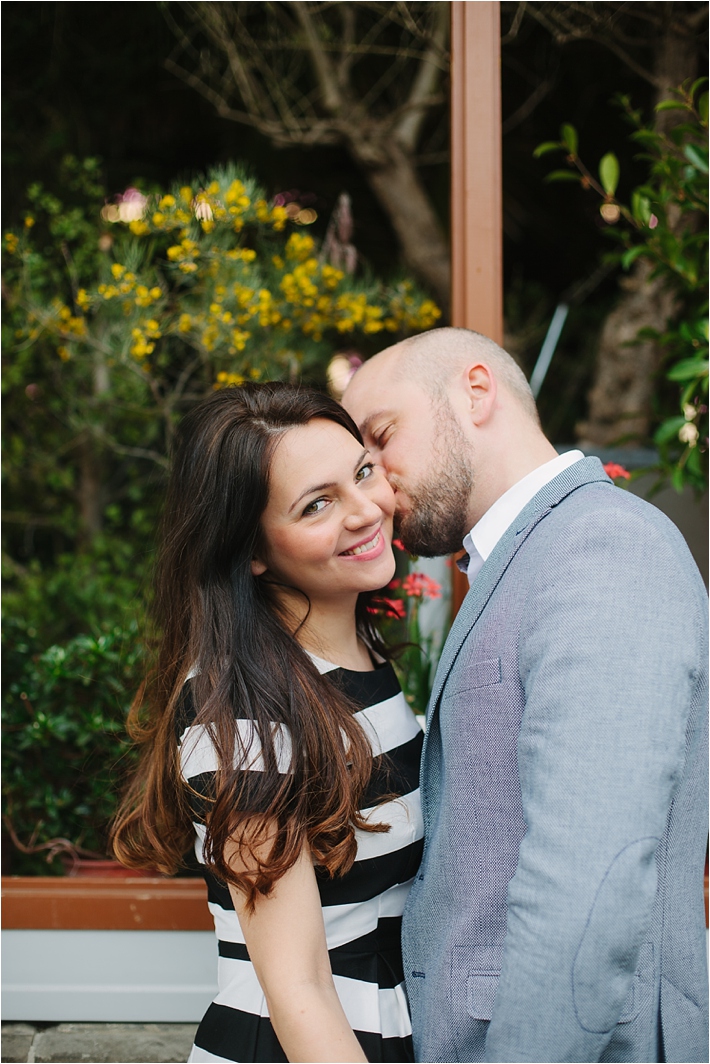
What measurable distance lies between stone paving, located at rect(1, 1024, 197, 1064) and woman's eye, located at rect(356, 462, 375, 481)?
1646mm

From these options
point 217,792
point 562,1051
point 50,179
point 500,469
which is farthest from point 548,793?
point 50,179

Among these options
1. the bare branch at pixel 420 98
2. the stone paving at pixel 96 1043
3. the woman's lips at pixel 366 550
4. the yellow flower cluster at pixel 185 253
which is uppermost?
the bare branch at pixel 420 98

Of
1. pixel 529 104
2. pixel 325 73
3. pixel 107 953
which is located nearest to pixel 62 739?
pixel 107 953

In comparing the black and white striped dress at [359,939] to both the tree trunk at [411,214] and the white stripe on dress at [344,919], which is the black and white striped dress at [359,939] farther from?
the tree trunk at [411,214]

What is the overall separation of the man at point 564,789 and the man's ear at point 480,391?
48mm

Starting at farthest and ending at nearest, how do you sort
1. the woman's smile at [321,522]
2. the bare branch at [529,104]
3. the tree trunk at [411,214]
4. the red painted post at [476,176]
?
the bare branch at [529,104] → the tree trunk at [411,214] → the red painted post at [476,176] → the woman's smile at [321,522]

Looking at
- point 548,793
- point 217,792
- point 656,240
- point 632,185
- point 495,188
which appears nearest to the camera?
point 548,793

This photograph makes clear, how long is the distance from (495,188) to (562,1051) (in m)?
1.84

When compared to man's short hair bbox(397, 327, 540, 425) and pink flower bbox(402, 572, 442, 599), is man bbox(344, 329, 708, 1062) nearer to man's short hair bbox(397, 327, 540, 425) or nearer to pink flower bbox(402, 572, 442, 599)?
man's short hair bbox(397, 327, 540, 425)

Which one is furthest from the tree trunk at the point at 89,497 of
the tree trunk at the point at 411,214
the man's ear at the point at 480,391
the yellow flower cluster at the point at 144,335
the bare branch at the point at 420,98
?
the man's ear at the point at 480,391

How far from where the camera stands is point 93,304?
2.79 m

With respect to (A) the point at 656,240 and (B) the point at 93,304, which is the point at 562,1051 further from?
(B) the point at 93,304

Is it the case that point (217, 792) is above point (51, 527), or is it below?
above

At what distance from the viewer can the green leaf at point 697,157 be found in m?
2.06
